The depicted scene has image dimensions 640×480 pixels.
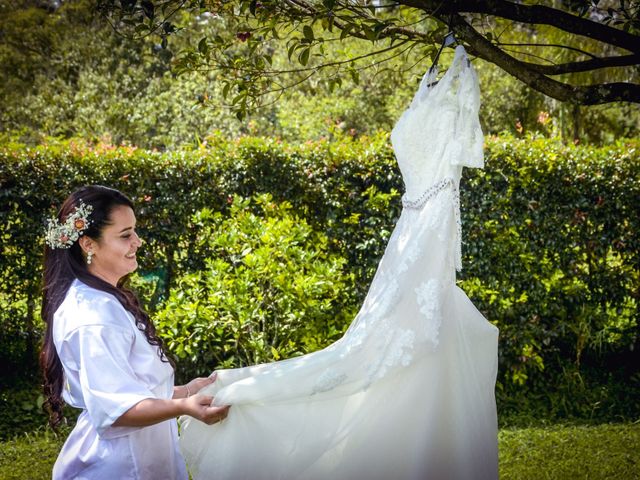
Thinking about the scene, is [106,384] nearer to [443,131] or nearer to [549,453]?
[443,131]

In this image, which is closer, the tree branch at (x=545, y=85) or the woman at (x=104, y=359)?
the woman at (x=104, y=359)

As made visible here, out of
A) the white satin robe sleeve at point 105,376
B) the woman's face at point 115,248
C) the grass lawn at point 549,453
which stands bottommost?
the grass lawn at point 549,453

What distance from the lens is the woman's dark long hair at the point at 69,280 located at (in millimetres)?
2318

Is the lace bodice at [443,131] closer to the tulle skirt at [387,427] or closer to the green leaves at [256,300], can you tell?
the tulle skirt at [387,427]

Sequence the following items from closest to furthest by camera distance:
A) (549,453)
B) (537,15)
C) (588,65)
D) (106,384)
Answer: (106,384)
(537,15)
(588,65)
(549,453)

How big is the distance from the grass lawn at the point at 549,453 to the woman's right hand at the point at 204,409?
2527 mm

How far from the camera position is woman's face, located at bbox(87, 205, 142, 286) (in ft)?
7.80

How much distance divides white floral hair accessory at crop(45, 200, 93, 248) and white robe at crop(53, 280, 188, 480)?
0.17 meters

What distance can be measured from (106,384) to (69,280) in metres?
0.46

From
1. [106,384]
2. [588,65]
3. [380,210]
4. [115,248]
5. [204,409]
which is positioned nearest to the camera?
[106,384]

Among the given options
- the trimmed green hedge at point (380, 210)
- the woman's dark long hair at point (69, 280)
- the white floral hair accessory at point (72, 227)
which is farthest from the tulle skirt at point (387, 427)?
the trimmed green hedge at point (380, 210)

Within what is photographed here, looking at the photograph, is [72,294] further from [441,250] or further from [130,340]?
[441,250]

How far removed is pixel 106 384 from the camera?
6.73 ft

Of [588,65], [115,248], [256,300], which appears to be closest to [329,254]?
[256,300]
